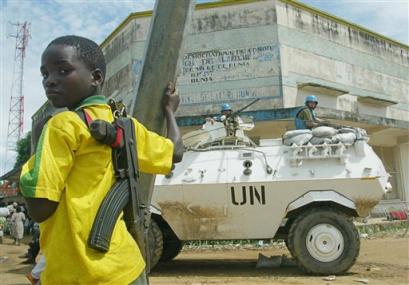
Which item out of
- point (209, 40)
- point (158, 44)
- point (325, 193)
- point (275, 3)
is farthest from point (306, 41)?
point (158, 44)

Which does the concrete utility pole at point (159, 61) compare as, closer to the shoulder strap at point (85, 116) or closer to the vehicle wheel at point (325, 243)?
the shoulder strap at point (85, 116)

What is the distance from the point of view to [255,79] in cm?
1634

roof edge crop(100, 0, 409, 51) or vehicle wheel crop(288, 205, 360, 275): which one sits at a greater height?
roof edge crop(100, 0, 409, 51)

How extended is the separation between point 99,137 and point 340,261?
233 inches

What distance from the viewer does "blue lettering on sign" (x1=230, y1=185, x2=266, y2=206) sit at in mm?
7398

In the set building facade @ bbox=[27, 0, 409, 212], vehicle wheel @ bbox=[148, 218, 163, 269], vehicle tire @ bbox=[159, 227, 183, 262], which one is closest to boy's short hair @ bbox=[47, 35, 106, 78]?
vehicle wheel @ bbox=[148, 218, 163, 269]

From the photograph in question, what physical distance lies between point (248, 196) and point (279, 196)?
0.45m

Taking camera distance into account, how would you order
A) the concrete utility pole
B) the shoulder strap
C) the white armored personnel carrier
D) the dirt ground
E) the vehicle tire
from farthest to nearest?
the vehicle tire → the white armored personnel carrier → the dirt ground → the concrete utility pole → the shoulder strap

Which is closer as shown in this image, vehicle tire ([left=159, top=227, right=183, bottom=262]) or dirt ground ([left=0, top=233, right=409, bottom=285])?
dirt ground ([left=0, top=233, right=409, bottom=285])

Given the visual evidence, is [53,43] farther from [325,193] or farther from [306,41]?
[306,41]

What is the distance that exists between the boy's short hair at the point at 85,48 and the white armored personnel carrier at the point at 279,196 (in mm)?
5702

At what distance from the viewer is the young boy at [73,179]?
5.13ft

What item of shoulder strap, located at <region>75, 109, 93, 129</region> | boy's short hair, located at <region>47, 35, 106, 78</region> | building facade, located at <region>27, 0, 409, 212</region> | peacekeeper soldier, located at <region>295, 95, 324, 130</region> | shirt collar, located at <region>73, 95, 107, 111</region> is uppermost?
building facade, located at <region>27, 0, 409, 212</region>

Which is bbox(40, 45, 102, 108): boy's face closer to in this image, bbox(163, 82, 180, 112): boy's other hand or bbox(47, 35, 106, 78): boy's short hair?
bbox(47, 35, 106, 78): boy's short hair
